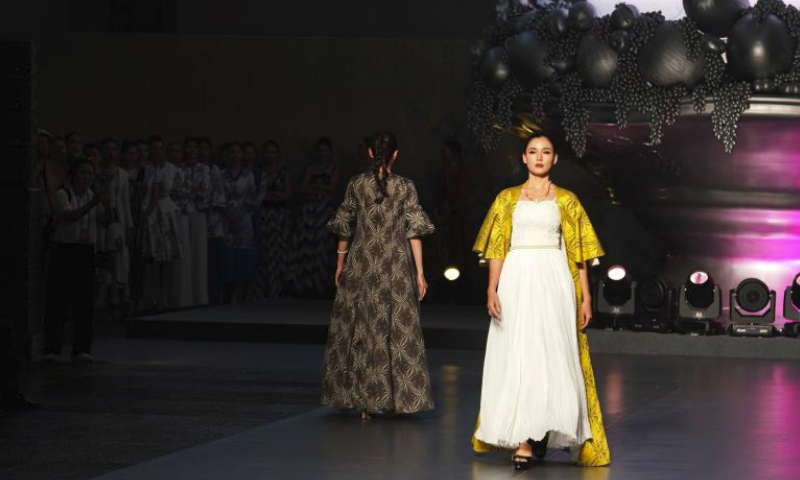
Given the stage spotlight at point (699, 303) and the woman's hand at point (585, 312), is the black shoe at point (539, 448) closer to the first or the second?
the woman's hand at point (585, 312)

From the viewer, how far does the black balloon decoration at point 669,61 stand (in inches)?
447

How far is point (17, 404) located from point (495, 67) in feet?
16.7

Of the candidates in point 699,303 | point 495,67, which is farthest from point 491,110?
point 699,303

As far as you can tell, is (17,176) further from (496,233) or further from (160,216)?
(160,216)

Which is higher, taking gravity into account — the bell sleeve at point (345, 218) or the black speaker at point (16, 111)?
the black speaker at point (16, 111)

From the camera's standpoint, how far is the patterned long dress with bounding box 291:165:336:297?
1600 cm

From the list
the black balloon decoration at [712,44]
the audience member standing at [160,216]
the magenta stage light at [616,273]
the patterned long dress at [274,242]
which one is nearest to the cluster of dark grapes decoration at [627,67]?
the black balloon decoration at [712,44]

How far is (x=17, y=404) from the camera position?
8477 millimetres

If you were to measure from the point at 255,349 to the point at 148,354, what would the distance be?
892mm

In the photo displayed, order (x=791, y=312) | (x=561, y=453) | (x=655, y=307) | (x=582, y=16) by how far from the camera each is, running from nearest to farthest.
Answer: (x=561, y=453) < (x=582, y=16) < (x=791, y=312) < (x=655, y=307)

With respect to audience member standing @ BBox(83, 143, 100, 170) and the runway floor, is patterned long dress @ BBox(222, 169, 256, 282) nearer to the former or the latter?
audience member standing @ BBox(83, 143, 100, 170)

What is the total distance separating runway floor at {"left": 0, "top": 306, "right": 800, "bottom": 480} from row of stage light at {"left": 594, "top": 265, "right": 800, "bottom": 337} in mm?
580

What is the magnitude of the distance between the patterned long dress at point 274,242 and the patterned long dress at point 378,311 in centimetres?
725

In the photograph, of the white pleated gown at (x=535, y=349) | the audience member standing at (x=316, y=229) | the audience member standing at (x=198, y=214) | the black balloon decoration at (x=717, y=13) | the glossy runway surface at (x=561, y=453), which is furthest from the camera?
the audience member standing at (x=316, y=229)
